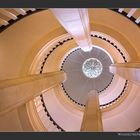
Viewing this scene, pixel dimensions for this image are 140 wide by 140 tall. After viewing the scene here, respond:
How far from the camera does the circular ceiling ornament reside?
44.7 ft

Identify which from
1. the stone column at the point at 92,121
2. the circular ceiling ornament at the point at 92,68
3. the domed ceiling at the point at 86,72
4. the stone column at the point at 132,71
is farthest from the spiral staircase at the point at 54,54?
the circular ceiling ornament at the point at 92,68

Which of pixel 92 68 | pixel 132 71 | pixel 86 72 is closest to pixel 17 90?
pixel 132 71

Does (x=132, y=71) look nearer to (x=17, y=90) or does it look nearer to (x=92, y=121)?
(x=92, y=121)

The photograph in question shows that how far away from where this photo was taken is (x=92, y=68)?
13570 millimetres

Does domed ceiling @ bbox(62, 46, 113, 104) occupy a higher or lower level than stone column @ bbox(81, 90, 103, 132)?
higher

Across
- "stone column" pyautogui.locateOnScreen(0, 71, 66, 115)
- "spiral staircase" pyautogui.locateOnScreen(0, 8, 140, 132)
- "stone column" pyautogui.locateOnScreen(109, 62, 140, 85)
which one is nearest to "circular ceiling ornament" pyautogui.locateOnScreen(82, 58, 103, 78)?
"spiral staircase" pyautogui.locateOnScreen(0, 8, 140, 132)

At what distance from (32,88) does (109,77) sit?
8681 millimetres

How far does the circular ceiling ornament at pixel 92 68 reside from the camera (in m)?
13.6

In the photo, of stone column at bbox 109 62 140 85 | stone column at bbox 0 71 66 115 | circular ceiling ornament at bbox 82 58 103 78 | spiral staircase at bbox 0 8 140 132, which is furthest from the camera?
circular ceiling ornament at bbox 82 58 103 78

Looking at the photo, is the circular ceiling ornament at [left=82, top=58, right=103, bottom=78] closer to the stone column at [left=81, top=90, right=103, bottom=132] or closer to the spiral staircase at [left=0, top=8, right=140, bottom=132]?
the spiral staircase at [left=0, top=8, right=140, bottom=132]

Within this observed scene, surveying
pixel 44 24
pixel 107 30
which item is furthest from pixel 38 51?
pixel 107 30

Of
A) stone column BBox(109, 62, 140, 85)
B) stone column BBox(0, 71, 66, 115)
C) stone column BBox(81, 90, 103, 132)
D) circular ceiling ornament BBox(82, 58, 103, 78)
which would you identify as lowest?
stone column BBox(81, 90, 103, 132)

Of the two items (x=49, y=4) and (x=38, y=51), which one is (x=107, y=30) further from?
(x=49, y=4)

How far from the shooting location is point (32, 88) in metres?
4.76
